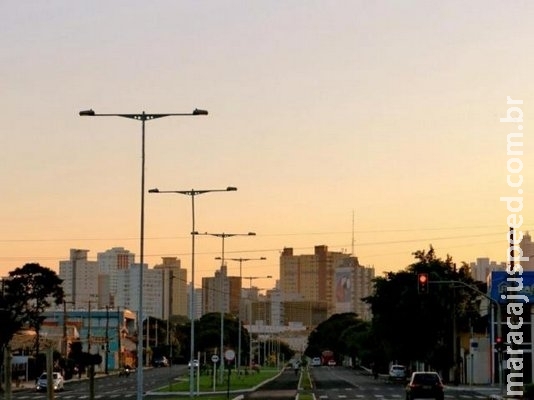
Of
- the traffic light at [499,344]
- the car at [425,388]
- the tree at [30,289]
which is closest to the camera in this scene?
the car at [425,388]

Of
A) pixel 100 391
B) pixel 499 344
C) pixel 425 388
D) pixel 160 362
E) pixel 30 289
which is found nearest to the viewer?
pixel 425 388

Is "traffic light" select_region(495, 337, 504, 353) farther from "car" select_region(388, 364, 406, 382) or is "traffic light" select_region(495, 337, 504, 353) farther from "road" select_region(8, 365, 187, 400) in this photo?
"car" select_region(388, 364, 406, 382)

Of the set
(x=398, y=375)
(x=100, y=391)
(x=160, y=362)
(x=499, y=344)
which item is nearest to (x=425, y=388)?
(x=499, y=344)

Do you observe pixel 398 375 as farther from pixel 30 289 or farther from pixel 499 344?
pixel 499 344

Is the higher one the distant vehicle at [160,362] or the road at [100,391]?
the road at [100,391]

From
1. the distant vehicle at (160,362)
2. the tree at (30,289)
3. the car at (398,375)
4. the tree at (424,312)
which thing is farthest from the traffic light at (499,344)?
the distant vehicle at (160,362)

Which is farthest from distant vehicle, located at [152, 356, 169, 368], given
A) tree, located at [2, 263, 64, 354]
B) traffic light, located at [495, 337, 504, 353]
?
traffic light, located at [495, 337, 504, 353]

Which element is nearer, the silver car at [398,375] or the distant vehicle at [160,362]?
the silver car at [398,375]

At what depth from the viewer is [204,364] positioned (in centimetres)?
14650

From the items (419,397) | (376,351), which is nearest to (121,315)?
(376,351)

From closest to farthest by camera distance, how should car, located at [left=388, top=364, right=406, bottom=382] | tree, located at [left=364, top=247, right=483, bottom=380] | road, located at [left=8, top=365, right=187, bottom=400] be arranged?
1. road, located at [left=8, top=365, right=187, bottom=400]
2. tree, located at [left=364, top=247, right=483, bottom=380]
3. car, located at [left=388, top=364, right=406, bottom=382]

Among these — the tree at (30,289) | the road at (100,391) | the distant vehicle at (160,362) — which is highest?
the tree at (30,289)

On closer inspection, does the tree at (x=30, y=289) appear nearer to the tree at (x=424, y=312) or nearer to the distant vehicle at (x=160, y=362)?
the tree at (x=424, y=312)

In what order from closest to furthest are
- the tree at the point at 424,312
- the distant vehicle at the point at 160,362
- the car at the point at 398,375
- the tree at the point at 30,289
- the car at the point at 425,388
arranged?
the car at the point at 425,388, the tree at the point at 424,312, the car at the point at 398,375, the tree at the point at 30,289, the distant vehicle at the point at 160,362
